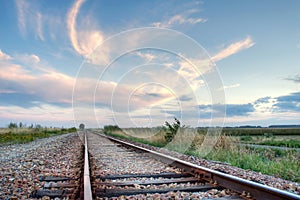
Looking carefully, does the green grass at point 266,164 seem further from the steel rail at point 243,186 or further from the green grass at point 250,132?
the green grass at point 250,132

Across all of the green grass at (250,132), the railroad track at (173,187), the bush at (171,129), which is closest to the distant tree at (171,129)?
the bush at (171,129)

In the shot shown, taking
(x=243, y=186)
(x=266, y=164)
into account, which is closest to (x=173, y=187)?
(x=243, y=186)

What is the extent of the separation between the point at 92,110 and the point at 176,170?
1255 cm

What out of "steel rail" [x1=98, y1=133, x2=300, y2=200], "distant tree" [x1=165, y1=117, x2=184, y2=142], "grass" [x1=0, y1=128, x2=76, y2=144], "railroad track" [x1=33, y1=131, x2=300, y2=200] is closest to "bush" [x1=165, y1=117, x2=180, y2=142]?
"distant tree" [x1=165, y1=117, x2=184, y2=142]

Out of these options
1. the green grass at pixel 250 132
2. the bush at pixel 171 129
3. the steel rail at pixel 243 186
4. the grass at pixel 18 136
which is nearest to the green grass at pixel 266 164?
the steel rail at pixel 243 186

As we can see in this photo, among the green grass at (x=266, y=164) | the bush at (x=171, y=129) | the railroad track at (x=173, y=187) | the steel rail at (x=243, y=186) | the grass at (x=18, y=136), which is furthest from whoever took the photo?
the grass at (x=18, y=136)

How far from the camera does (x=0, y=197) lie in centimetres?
390

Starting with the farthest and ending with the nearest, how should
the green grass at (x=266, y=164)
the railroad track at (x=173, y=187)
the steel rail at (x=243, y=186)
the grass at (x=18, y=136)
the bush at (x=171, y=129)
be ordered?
1. the grass at (x=18, y=136)
2. the bush at (x=171, y=129)
3. the green grass at (x=266, y=164)
4. the railroad track at (x=173, y=187)
5. the steel rail at (x=243, y=186)

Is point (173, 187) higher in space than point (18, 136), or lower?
lower

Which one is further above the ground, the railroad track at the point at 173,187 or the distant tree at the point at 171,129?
the distant tree at the point at 171,129

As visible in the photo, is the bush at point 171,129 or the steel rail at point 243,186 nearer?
the steel rail at point 243,186

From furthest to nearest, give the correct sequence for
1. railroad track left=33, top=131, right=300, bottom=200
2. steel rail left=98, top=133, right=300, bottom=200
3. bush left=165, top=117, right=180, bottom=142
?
1. bush left=165, top=117, right=180, bottom=142
2. railroad track left=33, top=131, right=300, bottom=200
3. steel rail left=98, top=133, right=300, bottom=200

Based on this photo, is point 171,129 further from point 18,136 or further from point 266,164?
point 18,136

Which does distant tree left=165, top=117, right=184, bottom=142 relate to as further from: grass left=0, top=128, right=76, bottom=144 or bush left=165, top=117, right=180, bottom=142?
grass left=0, top=128, right=76, bottom=144
